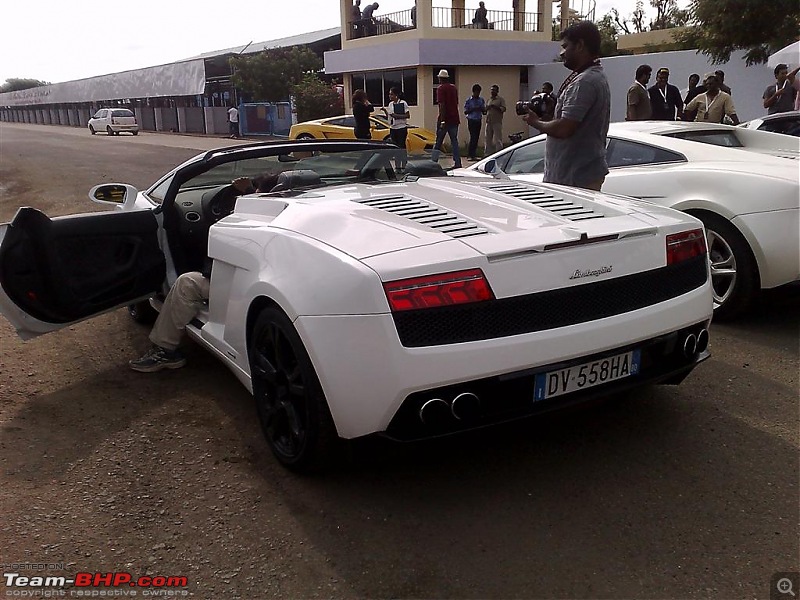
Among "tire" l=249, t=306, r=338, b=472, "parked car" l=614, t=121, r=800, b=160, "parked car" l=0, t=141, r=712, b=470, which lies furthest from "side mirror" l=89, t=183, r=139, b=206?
"parked car" l=614, t=121, r=800, b=160

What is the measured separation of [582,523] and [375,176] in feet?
7.30

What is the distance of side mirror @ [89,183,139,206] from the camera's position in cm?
475

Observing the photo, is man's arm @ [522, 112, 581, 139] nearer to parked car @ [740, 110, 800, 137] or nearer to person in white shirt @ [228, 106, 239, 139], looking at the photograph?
parked car @ [740, 110, 800, 137]

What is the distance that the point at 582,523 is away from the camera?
8.51ft

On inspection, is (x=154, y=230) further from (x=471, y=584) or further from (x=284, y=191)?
(x=471, y=584)

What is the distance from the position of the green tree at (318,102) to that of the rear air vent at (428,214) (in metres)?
27.2

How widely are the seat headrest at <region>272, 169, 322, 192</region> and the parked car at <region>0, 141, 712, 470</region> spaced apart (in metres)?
0.02

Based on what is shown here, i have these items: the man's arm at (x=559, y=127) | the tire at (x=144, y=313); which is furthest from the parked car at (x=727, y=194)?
the tire at (x=144, y=313)

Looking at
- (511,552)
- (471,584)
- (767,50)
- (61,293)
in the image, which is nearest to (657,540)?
(511,552)

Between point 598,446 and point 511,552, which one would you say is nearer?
point 511,552

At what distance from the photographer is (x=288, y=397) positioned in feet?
9.65

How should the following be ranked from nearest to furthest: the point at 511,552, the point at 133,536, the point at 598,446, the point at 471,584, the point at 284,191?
the point at 471,584, the point at 511,552, the point at 133,536, the point at 598,446, the point at 284,191

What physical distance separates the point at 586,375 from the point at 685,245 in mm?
797

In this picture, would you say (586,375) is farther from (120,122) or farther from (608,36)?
(120,122)
